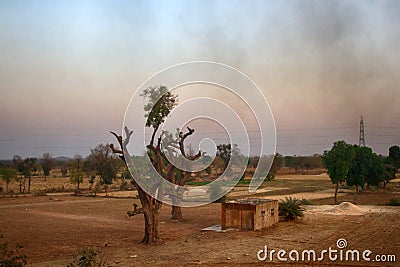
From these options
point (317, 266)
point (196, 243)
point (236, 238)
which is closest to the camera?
point (317, 266)

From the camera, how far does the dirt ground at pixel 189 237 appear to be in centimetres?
1344

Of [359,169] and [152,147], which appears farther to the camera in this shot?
[359,169]

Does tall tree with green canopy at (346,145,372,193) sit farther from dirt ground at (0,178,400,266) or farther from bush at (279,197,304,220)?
bush at (279,197,304,220)

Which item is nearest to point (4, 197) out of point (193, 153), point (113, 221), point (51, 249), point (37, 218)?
point (37, 218)

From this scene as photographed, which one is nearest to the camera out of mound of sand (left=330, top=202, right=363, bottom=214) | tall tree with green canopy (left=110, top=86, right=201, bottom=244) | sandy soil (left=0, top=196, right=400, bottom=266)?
sandy soil (left=0, top=196, right=400, bottom=266)

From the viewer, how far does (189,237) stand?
57.9 ft

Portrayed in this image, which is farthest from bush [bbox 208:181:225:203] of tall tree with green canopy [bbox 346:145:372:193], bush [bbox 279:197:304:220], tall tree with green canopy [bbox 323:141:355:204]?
tall tree with green canopy [bbox 346:145:372:193]

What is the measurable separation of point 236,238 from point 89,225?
27.4 ft

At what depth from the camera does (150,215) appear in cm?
1628

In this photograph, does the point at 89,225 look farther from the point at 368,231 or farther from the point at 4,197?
the point at 4,197

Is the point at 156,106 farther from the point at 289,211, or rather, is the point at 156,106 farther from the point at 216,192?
the point at 216,192

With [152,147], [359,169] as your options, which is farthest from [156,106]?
[359,169]

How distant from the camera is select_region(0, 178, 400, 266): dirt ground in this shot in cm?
1344

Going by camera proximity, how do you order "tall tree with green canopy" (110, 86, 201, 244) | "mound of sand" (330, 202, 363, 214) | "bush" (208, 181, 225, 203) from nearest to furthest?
"tall tree with green canopy" (110, 86, 201, 244)
"mound of sand" (330, 202, 363, 214)
"bush" (208, 181, 225, 203)
